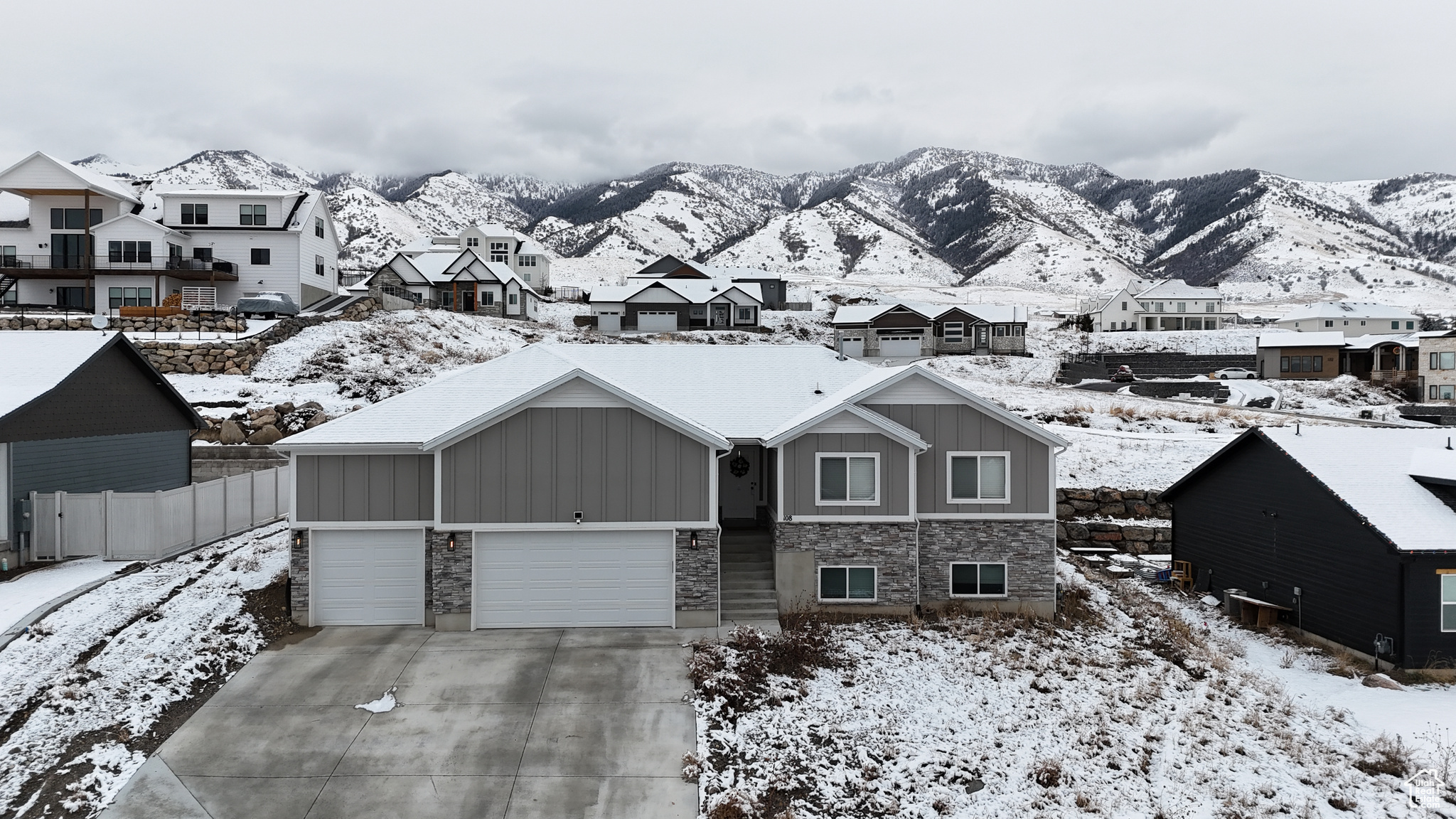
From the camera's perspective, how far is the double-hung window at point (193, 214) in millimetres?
50188

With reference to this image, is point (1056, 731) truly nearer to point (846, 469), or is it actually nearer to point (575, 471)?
point (846, 469)

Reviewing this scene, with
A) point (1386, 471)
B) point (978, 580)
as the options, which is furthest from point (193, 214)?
point (1386, 471)

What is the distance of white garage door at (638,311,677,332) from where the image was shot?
7181 cm

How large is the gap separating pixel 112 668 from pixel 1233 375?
7068 centimetres

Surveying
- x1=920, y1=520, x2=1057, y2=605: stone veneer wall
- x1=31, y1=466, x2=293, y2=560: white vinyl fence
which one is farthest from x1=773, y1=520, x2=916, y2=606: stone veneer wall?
x1=31, y1=466, x2=293, y2=560: white vinyl fence

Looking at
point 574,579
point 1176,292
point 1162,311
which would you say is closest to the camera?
point 574,579

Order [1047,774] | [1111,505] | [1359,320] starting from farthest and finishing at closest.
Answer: [1359,320]
[1111,505]
[1047,774]

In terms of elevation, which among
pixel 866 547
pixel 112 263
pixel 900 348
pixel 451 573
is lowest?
pixel 451 573

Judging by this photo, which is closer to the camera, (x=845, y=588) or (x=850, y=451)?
(x=850, y=451)

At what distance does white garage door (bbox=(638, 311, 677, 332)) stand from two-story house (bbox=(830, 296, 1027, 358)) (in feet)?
48.8

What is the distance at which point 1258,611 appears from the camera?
18.9m

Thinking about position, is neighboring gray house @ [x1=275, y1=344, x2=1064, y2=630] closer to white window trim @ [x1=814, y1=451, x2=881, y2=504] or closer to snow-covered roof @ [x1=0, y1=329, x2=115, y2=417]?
white window trim @ [x1=814, y1=451, x2=881, y2=504]

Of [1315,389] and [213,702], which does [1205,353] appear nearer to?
[1315,389]

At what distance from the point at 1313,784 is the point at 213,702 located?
55.7 feet
